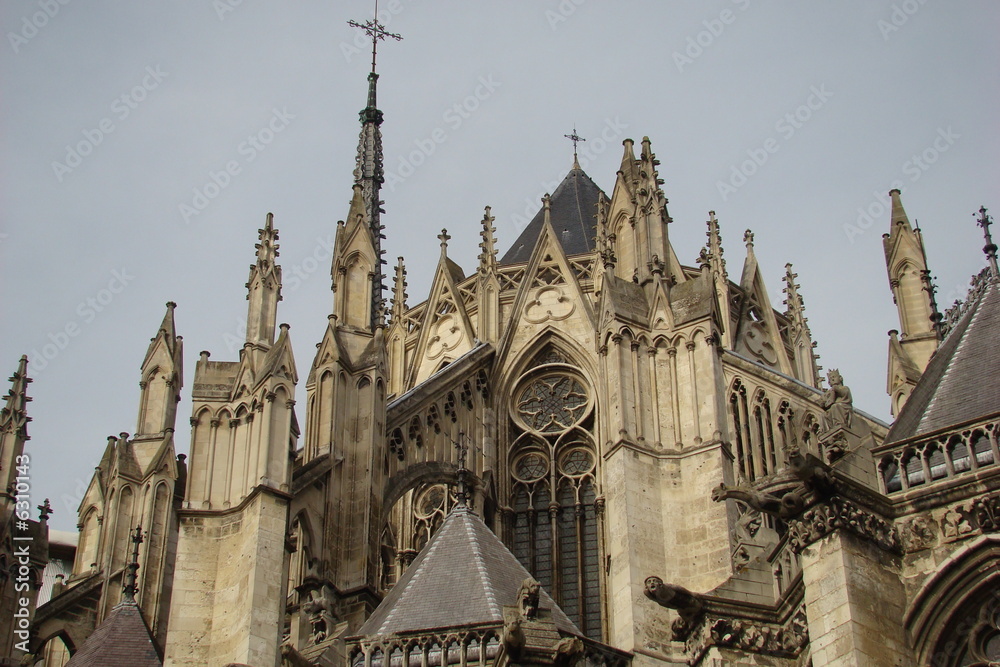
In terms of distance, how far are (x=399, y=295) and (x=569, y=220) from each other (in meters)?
4.23

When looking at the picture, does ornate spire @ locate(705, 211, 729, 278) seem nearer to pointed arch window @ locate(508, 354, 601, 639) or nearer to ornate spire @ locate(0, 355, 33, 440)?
pointed arch window @ locate(508, 354, 601, 639)

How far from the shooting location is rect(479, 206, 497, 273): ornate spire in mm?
31819

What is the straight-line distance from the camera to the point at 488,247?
32250 millimetres

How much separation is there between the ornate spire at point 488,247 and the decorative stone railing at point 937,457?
1652 centimetres

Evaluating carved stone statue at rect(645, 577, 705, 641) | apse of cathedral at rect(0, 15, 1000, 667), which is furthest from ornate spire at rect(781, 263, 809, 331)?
carved stone statue at rect(645, 577, 705, 641)

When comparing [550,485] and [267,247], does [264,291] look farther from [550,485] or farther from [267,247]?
[550,485]

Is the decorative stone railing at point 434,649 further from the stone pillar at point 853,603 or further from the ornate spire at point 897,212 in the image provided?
the ornate spire at point 897,212

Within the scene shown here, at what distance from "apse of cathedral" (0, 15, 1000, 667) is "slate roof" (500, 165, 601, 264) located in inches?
14.4

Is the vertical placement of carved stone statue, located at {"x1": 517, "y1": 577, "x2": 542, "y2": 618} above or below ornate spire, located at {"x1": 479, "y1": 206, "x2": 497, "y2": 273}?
below

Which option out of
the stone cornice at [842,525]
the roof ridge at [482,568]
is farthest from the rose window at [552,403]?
the stone cornice at [842,525]

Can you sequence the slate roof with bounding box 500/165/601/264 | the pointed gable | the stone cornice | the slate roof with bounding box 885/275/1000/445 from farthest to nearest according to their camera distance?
the slate roof with bounding box 500/165/601/264, the pointed gable, the slate roof with bounding box 885/275/1000/445, the stone cornice

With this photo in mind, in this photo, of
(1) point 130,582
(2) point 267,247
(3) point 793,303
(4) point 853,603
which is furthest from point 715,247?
(4) point 853,603

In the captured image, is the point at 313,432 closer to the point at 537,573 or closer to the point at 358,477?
the point at 358,477

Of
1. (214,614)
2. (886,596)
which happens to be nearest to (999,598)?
(886,596)
